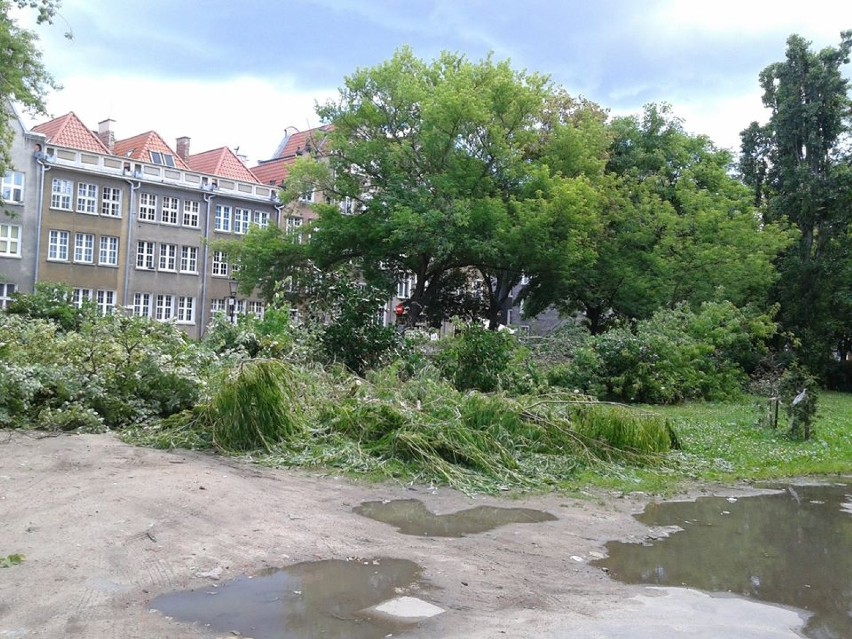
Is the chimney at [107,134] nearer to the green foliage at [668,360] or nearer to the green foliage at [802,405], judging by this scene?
the green foliage at [668,360]

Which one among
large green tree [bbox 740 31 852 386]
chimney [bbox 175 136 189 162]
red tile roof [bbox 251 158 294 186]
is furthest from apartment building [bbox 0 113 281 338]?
large green tree [bbox 740 31 852 386]

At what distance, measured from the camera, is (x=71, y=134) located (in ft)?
171

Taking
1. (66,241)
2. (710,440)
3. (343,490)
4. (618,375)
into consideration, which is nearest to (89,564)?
(343,490)

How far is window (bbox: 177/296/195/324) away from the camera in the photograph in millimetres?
54438

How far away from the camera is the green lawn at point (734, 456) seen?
34.2 feet

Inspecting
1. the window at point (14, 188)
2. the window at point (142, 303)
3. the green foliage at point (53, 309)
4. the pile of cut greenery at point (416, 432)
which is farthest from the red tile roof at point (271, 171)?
the pile of cut greenery at point (416, 432)

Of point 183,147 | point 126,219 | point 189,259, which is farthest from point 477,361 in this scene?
point 183,147

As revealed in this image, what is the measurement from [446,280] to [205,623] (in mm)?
37347

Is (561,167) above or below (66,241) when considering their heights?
above

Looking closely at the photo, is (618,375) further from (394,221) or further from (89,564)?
(89,564)

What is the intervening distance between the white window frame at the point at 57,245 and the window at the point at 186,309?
25.8ft

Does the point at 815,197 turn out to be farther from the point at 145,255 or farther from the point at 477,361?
the point at 145,255

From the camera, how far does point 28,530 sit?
6.49 metres

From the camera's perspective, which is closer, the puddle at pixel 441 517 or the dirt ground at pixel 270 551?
the dirt ground at pixel 270 551
